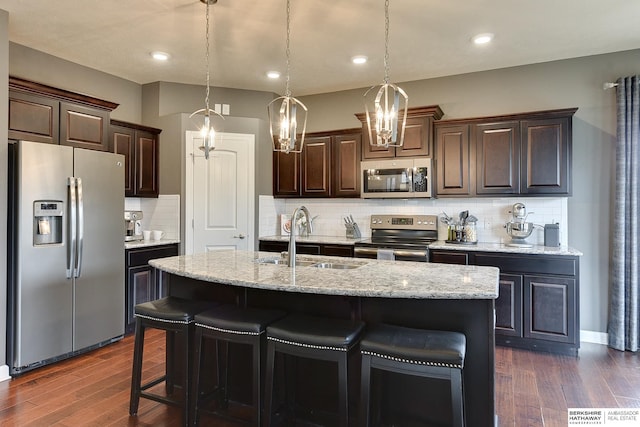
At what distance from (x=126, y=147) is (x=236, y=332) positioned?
323 cm

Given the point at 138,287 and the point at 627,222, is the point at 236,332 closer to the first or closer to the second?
the point at 138,287

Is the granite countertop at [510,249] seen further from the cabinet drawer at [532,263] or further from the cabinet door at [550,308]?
the cabinet door at [550,308]

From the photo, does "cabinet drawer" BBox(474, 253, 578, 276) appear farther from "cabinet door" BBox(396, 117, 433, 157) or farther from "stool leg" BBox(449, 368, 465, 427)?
"stool leg" BBox(449, 368, 465, 427)

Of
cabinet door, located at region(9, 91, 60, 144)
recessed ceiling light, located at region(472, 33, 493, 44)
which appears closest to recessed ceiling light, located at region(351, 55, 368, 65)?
recessed ceiling light, located at region(472, 33, 493, 44)

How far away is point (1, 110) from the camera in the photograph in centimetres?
312

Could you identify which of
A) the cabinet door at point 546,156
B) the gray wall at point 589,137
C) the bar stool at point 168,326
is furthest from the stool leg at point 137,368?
the gray wall at point 589,137

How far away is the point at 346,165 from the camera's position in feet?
16.3

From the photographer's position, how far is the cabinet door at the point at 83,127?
141 inches

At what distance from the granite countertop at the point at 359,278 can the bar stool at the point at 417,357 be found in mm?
211

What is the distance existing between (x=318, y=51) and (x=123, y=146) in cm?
241

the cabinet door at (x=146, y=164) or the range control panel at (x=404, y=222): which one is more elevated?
the cabinet door at (x=146, y=164)

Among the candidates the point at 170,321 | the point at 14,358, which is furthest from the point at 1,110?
the point at 170,321

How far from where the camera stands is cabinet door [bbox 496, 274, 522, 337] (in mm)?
3807

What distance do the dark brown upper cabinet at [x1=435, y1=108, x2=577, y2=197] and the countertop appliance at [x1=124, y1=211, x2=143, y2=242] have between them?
3.59 metres
